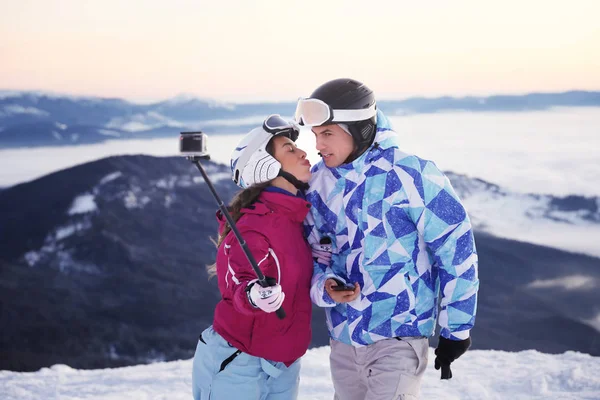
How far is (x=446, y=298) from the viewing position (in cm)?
269

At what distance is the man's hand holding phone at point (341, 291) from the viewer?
2711mm

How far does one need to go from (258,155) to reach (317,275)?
0.68m

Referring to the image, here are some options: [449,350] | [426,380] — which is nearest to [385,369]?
[449,350]

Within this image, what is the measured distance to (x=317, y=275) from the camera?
113 inches

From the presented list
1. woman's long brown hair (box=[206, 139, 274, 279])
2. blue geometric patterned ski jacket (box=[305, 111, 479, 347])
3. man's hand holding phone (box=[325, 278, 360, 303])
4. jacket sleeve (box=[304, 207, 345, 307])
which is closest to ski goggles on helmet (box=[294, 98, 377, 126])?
blue geometric patterned ski jacket (box=[305, 111, 479, 347])

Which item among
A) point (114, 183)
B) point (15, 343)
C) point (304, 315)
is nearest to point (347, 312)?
point (304, 315)

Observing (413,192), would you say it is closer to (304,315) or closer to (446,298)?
(446,298)

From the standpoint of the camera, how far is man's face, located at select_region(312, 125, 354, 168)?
Answer: 2.87 meters

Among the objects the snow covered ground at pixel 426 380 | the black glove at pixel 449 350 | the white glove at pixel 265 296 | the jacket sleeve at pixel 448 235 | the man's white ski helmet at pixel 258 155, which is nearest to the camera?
the white glove at pixel 265 296

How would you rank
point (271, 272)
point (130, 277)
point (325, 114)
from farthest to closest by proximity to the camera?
point (130, 277)
point (325, 114)
point (271, 272)

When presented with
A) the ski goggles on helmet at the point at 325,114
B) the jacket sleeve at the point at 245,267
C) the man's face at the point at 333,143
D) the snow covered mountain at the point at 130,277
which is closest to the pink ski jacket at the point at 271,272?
the jacket sleeve at the point at 245,267

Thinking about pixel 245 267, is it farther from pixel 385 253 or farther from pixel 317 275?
pixel 385 253

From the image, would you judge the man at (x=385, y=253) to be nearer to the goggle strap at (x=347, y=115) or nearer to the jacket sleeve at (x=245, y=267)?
the goggle strap at (x=347, y=115)

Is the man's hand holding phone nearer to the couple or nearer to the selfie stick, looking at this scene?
the couple
